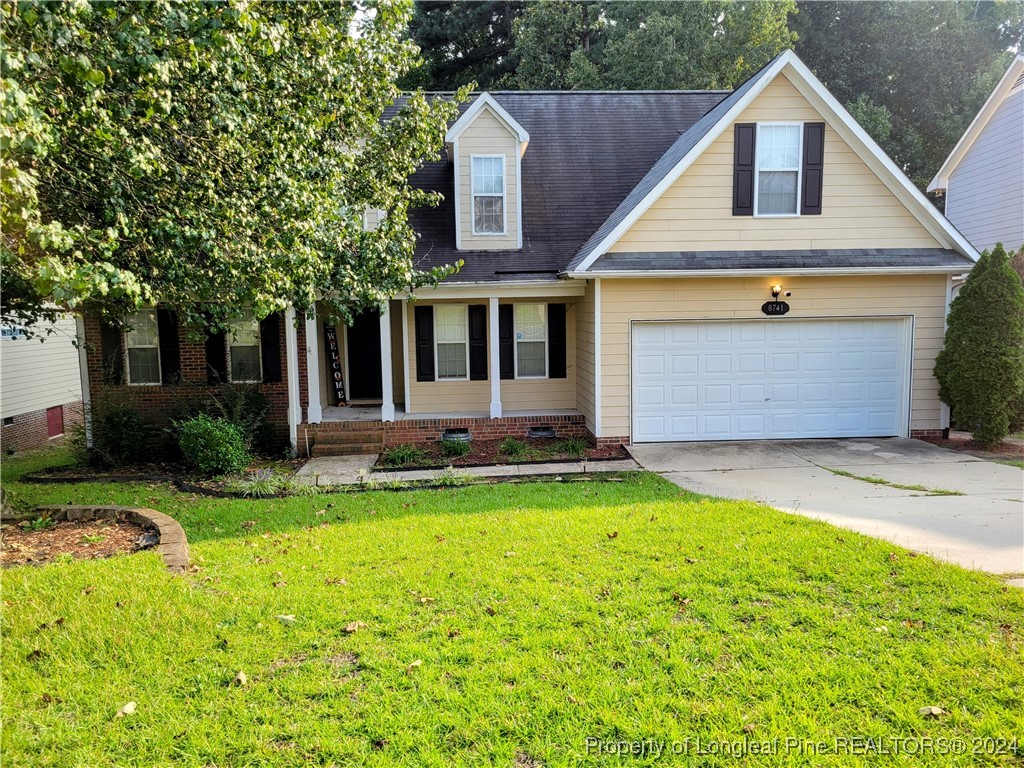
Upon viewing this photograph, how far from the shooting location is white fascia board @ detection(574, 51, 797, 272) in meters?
10.3

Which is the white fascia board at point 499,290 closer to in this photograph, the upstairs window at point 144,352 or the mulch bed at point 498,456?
the mulch bed at point 498,456

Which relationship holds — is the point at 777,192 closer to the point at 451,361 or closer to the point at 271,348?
the point at 451,361

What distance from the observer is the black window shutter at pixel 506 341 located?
12820mm

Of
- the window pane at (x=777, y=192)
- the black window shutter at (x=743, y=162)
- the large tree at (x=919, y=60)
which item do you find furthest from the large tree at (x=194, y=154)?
the large tree at (x=919, y=60)

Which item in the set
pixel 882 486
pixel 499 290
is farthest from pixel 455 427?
pixel 882 486

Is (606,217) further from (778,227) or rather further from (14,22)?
(14,22)

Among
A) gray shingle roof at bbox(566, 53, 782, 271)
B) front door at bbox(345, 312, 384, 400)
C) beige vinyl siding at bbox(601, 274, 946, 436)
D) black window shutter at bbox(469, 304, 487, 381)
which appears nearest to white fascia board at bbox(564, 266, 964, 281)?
beige vinyl siding at bbox(601, 274, 946, 436)

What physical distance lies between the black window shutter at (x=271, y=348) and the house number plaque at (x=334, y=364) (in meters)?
1.18

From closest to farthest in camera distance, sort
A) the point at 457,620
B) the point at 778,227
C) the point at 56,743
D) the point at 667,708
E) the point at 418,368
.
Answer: the point at 56,743 < the point at 667,708 < the point at 457,620 < the point at 778,227 < the point at 418,368

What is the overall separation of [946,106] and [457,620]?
2964cm

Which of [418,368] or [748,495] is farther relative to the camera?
[418,368]

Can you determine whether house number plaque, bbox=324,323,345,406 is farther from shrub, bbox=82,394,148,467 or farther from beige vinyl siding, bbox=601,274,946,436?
beige vinyl siding, bbox=601,274,946,436

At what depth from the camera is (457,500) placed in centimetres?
789

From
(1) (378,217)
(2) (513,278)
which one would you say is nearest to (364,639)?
(2) (513,278)
